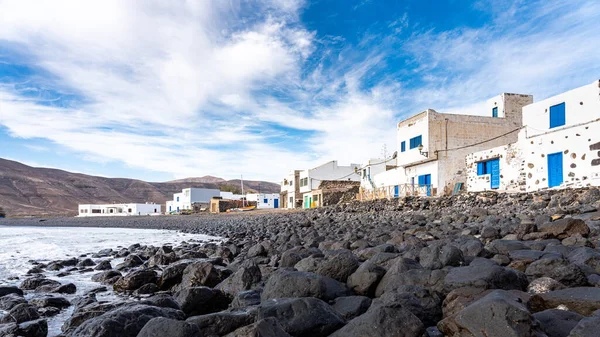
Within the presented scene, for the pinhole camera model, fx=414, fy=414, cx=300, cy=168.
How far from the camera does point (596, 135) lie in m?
13.4

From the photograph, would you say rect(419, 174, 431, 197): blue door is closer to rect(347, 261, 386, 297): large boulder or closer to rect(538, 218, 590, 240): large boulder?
rect(538, 218, 590, 240): large boulder

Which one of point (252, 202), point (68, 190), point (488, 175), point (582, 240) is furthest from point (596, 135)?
point (68, 190)

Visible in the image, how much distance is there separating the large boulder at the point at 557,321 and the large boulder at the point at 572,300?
0.61 ft

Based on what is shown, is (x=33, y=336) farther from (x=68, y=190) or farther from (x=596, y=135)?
(x=68, y=190)

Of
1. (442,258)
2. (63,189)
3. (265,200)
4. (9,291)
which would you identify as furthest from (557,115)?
(63,189)

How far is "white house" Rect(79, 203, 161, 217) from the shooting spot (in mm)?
63372

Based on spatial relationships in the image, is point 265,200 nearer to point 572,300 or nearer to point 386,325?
point 572,300

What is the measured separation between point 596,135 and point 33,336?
1569 centimetres

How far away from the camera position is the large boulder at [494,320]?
2.18 meters

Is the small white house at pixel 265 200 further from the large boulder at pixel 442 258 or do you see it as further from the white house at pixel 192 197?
the large boulder at pixel 442 258

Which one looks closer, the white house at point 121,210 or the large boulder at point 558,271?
the large boulder at point 558,271

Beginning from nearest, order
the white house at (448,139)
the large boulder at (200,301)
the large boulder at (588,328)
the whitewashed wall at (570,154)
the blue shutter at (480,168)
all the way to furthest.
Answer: the large boulder at (588,328), the large boulder at (200,301), the whitewashed wall at (570,154), the blue shutter at (480,168), the white house at (448,139)

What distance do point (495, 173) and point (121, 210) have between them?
59230 mm

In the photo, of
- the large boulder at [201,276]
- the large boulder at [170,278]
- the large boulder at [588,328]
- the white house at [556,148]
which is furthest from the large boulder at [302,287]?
the white house at [556,148]
